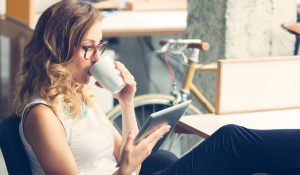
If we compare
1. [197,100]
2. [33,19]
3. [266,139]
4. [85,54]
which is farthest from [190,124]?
[33,19]

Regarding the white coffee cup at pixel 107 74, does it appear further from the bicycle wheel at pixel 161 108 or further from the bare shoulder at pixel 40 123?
the bicycle wheel at pixel 161 108

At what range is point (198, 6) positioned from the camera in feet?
13.2

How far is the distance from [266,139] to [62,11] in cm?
79

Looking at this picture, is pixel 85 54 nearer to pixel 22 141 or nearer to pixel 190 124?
pixel 22 141

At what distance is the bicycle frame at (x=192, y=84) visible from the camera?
3.75 metres

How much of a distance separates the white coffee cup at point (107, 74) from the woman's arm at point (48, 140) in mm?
183

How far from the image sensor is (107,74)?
2465 mm

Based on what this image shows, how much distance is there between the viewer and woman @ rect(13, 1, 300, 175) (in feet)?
7.80

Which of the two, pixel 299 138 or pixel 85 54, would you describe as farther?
pixel 299 138

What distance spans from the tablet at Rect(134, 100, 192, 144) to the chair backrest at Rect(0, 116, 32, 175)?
331mm

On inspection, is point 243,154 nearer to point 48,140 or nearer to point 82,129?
point 82,129

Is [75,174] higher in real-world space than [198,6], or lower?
lower

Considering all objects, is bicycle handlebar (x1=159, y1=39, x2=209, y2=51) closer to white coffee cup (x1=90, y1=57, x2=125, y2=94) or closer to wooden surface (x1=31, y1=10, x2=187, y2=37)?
wooden surface (x1=31, y1=10, x2=187, y2=37)

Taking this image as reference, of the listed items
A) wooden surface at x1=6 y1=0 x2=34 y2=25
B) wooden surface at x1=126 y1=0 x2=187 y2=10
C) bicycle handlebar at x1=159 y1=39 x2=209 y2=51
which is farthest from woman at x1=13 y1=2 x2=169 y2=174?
wooden surface at x1=126 y1=0 x2=187 y2=10
